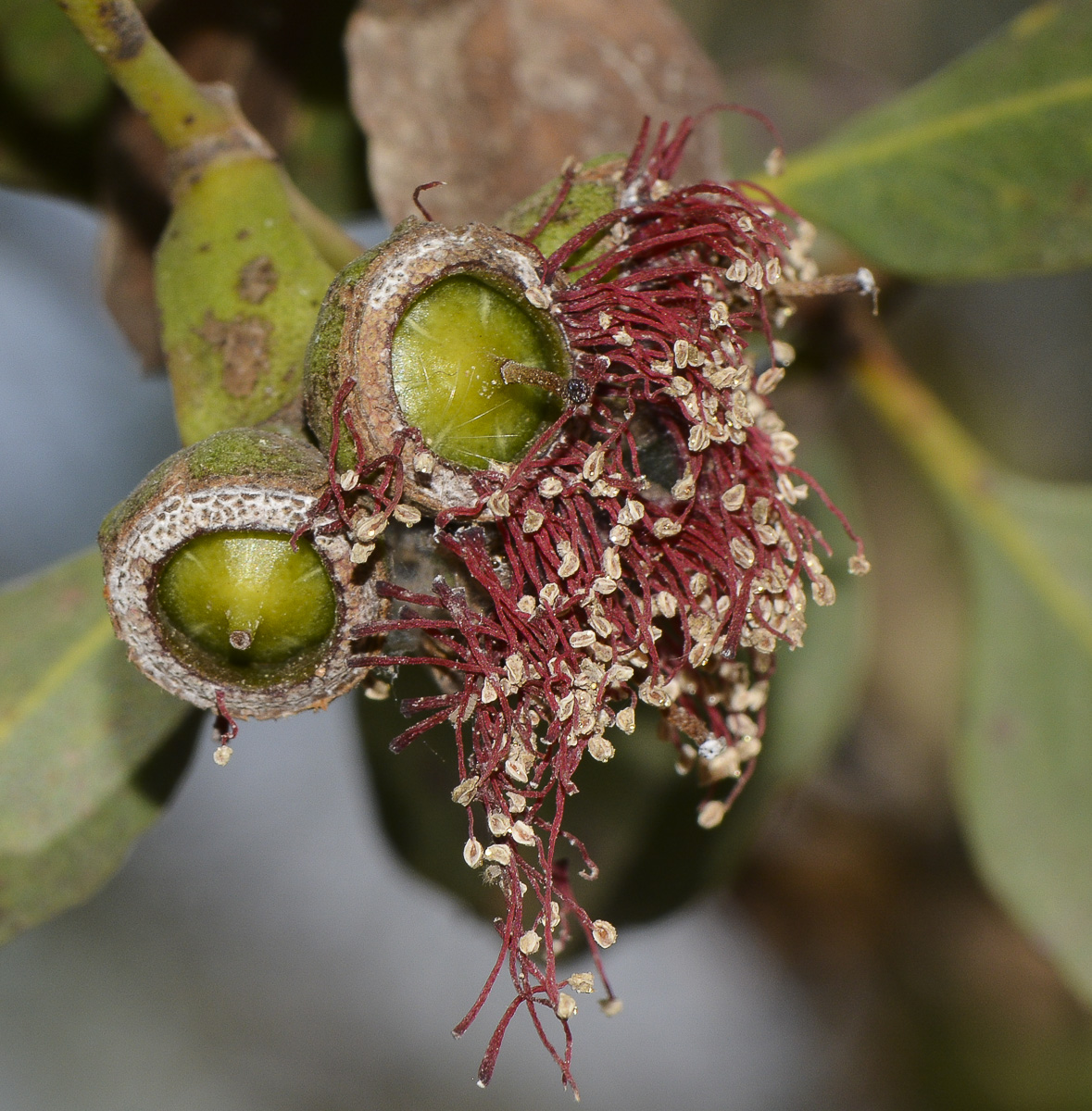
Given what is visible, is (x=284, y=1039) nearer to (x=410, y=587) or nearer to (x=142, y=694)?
(x=142, y=694)

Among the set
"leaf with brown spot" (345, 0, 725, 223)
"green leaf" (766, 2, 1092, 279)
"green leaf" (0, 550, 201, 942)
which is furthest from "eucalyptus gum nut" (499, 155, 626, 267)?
"green leaf" (0, 550, 201, 942)

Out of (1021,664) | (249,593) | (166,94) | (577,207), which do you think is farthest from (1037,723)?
(166,94)

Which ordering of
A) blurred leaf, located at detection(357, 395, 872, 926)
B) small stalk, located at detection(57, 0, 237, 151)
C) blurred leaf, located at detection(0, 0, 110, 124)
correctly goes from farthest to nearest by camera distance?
blurred leaf, located at detection(357, 395, 872, 926)
blurred leaf, located at detection(0, 0, 110, 124)
small stalk, located at detection(57, 0, 237, 151)

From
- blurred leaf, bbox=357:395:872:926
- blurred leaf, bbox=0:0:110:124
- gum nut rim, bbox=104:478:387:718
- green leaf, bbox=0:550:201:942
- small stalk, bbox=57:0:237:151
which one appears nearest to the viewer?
gum nut rim, bbox=104:478:387:718

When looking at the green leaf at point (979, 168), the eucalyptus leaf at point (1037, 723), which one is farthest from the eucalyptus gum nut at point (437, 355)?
the eucalyptus leaf at point (1037, 723)

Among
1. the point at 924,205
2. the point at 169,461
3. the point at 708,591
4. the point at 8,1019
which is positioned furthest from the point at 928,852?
the point at 8,1019

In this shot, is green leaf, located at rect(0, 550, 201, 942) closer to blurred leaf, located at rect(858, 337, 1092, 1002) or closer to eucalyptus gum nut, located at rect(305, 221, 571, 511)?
eucalyptus gum nut, located at rect(305, 221, 571, 511)

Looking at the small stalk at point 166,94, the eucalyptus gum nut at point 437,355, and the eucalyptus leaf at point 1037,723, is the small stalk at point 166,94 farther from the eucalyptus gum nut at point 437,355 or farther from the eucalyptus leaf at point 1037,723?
the eucalyptus leaf at point 1037,723

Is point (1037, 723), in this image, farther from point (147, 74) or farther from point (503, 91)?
point (147, 74)
